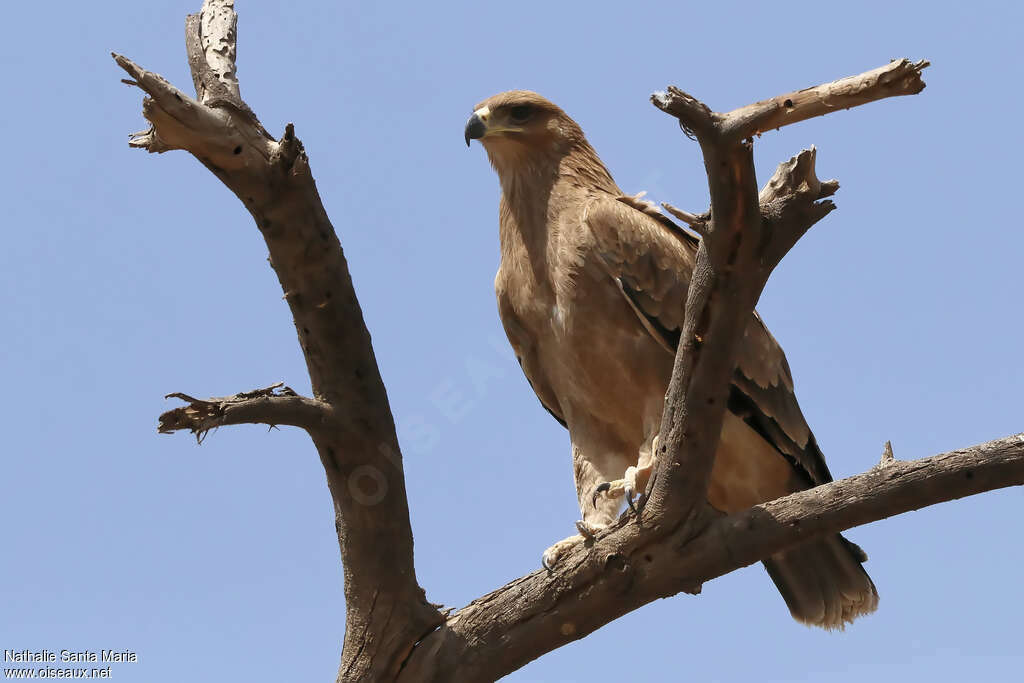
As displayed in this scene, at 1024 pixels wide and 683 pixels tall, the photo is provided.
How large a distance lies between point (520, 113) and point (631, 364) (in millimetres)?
1852

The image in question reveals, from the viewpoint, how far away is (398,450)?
4.84 meters

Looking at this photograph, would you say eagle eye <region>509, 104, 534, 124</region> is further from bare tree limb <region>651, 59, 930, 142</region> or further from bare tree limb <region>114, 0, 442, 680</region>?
bare tree limb <region>651, 59, 930, 142</region>

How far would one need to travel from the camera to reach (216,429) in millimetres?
4223

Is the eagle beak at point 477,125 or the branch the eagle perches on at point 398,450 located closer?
the branch the eagle perches on at point 398,450

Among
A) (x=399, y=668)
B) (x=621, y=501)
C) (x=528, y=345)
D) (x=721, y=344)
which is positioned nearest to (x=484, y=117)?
(x=528, y=345)

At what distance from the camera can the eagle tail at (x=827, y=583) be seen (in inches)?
229

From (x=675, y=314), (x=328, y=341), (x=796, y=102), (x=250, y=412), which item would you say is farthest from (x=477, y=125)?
(x=796, y=102)

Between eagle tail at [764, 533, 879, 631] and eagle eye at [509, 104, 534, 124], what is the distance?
2.98 m

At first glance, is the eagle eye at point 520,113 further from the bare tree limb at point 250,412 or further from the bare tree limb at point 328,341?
the bare tree limb at point 250,412

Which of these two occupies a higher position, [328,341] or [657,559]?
[328,341]

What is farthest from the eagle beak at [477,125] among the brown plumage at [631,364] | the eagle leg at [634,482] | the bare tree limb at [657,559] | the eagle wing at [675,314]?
the bare tree limb at [657,559]

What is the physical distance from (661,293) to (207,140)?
8.52 ft

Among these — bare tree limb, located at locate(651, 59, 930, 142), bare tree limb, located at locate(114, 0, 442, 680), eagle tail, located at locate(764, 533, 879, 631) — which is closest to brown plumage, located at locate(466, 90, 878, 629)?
eagle tail, located at locate(764, 533, 879, 631)

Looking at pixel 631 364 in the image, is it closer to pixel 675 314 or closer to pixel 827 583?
pixel 675 314
